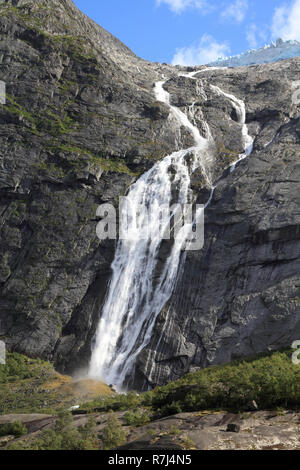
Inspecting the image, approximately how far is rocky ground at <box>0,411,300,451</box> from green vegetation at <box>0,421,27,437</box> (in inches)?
65.4

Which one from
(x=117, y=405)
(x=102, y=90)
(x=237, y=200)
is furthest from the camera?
(x=102, y=90)

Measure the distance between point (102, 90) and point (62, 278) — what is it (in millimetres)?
28719

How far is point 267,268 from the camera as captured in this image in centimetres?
4091

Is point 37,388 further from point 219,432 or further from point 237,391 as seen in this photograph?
point 219,432

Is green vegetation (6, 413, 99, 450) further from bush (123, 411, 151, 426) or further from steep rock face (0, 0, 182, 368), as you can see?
steep rock face (0, 0, 182, 368)

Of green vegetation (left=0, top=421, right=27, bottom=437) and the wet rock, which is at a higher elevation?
the wet rock

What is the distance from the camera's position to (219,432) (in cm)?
1820

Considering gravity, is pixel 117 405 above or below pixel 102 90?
below

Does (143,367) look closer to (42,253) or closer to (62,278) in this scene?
(62,278)

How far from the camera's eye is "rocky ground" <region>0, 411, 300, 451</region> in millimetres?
16812

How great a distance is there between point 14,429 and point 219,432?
11.9 m

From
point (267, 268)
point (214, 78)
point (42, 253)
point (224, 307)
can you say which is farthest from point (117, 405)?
point (214, 78)

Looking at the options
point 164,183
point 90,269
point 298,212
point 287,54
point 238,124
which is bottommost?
point 90,269

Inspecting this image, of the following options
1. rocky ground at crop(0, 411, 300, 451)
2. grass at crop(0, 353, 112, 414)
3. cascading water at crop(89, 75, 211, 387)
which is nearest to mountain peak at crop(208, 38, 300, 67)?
cascading water at crop(89, 75, 211, 387)
